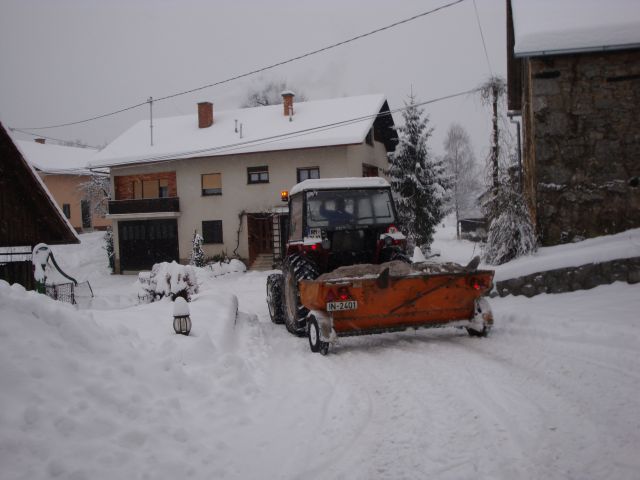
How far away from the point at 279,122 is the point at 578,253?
65.3 ft

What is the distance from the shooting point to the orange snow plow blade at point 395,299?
6.64m

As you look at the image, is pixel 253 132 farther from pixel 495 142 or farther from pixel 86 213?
pixel 86 213

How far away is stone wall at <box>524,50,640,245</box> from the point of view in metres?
10.0

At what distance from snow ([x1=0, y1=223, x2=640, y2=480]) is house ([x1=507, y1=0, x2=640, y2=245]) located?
3.92m

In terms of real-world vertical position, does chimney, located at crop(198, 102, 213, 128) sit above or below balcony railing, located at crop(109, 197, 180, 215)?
above

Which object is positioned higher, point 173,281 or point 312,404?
point 173,281

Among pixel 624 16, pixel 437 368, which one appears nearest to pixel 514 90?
pixel 624 16

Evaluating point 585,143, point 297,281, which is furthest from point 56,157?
point 585,143

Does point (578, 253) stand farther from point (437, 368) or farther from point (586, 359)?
point (437, 368)

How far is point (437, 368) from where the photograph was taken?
18.3ft

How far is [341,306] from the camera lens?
6.65 meters

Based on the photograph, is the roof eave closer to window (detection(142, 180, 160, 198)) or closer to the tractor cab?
the tractor cab

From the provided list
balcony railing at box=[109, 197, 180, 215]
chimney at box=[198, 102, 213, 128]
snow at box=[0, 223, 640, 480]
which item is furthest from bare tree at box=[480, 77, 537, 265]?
chimney at box=[198, 102, 213, 128]

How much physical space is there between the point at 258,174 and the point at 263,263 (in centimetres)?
433
